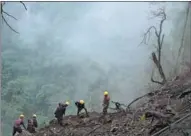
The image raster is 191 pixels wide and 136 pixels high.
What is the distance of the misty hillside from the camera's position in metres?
31.2

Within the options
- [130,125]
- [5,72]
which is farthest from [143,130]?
[5,72]

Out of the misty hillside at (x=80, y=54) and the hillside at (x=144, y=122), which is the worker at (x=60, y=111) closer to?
the hillside at (x=144, y=122)

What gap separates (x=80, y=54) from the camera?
49.0m

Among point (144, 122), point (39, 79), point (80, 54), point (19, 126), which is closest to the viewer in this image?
point (144, 122)

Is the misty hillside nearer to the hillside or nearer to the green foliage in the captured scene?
the green foliage

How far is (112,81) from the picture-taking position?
144 feet

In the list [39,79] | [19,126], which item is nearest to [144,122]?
[19,126]

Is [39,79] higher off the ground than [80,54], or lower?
lower

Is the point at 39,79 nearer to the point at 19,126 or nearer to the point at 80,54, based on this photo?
the point at 80,54

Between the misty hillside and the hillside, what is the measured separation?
43.2 feet

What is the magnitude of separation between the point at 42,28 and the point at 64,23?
12.4ft

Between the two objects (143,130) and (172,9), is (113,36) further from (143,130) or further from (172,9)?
(143,130)

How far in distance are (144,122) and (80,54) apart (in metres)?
39.0

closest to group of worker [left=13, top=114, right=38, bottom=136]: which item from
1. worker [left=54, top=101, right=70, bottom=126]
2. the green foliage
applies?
worker [left=54, top=101, right=70, bottom=126]
